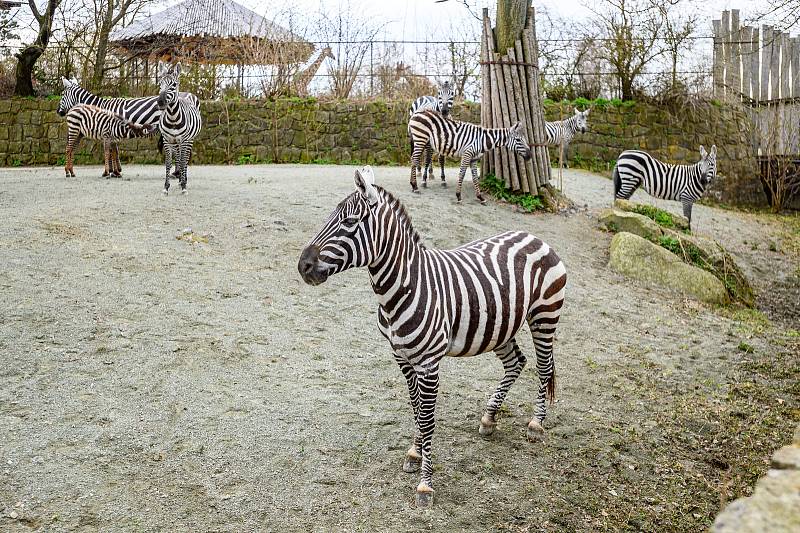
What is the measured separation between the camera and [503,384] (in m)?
5.36

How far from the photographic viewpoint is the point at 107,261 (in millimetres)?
8109

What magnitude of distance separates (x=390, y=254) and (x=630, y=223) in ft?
25.7

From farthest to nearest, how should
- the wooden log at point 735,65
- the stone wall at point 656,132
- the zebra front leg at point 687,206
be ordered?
the wooden log at point 735,65, the stone wall at point 656,132, the zebra front leg at point 687,206

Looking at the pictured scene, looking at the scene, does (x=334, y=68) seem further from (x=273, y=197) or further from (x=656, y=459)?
(x=656, y=459)

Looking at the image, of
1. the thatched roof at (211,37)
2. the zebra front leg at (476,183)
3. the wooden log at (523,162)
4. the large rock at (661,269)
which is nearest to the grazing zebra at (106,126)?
the zebra front leg at (476,183)

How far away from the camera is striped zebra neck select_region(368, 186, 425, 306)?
4.38 metres

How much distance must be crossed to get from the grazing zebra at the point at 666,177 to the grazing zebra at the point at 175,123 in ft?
23.5

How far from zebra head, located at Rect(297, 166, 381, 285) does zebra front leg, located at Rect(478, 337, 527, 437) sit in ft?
4.86

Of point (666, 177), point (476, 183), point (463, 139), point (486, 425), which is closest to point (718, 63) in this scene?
point (666, 177)

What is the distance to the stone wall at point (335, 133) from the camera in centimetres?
1858

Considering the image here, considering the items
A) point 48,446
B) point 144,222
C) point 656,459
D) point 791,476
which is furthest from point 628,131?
point 791,476

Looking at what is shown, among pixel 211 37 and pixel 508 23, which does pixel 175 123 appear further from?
pixel 211 37

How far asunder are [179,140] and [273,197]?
5.53 feet

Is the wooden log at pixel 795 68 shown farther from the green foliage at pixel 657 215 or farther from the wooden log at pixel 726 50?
the green foliage at pixel 657 215
